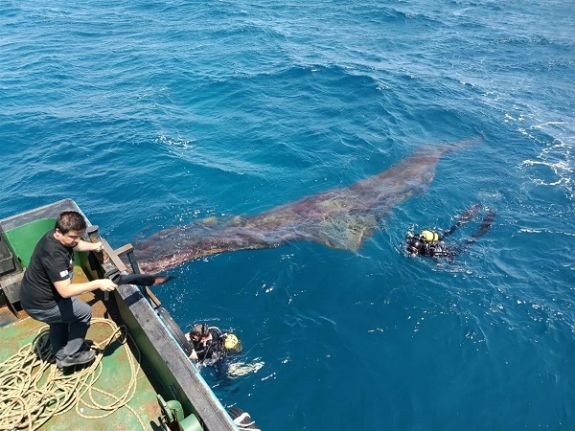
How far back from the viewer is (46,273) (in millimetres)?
5266

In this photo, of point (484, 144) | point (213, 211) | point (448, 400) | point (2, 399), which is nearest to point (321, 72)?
point (484, 144)

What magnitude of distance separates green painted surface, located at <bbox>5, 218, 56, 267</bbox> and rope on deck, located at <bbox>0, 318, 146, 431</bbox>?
58.9 inches

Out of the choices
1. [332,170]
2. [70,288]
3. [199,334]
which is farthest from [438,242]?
[70,288]

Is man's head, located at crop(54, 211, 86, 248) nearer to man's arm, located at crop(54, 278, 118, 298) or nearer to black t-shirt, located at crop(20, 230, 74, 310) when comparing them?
black t-shirt, located at crop(20, 230, 74, 310)

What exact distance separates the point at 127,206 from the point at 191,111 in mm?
6825

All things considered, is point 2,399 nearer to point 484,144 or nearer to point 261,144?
point 261,144

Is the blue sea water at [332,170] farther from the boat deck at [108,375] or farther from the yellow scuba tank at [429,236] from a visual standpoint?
the boat deck at [108,375]

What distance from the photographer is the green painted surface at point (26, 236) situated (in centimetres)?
698

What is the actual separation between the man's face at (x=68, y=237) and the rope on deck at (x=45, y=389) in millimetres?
1749

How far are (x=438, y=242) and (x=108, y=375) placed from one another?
8957mm

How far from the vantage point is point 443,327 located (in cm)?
1002

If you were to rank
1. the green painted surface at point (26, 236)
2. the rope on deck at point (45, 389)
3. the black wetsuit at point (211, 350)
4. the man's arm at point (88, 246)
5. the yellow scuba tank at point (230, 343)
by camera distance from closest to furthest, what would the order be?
the rope on deck at point (45, 389)
the man's arm at point (88, 246)
the green painted surface at point (26, 236)
the black wetsuit at point (211, 350)
the yellow scuba tank at point (230, 343)

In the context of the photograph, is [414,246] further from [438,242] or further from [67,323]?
Answer: [67,323]

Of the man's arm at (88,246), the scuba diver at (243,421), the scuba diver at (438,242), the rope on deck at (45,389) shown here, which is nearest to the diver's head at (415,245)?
the scuba diver at (438,242)
